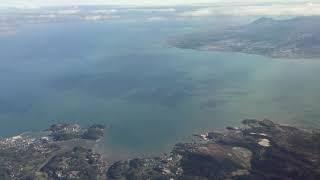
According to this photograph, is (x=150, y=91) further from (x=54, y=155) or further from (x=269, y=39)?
(x=269, y=39)

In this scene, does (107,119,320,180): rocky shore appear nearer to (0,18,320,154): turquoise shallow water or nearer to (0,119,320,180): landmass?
(0,119,320,180): landmass

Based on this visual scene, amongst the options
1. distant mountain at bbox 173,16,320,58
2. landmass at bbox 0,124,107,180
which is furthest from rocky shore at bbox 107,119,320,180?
distant mountain at bbox 173,16,320,58

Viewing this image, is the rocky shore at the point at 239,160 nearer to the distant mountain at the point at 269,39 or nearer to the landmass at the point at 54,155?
the landmass at the point at 54,155

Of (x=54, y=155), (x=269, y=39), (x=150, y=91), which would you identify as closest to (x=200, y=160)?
(x=54, y=155)

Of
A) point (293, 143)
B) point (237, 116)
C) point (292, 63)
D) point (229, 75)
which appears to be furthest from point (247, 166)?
point (292, 63)

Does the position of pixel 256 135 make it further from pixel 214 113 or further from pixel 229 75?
pixel 229 75

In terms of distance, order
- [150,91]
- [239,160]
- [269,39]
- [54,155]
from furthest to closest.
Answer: [269,39]
[150,91]
[54,155]
[239,160]

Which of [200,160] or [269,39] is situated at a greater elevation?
[269,39]

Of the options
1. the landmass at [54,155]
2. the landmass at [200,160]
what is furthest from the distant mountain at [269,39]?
the landmass at [54,155]
